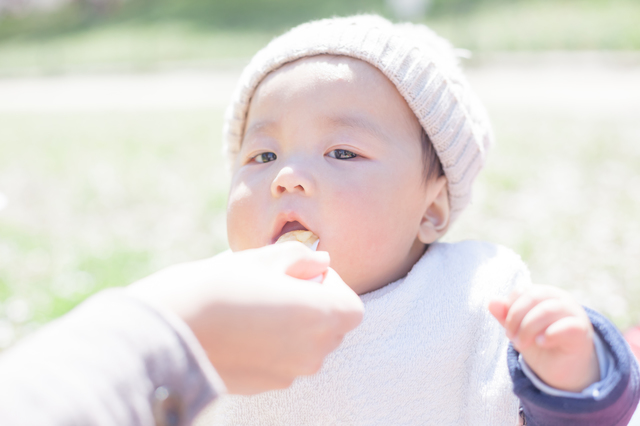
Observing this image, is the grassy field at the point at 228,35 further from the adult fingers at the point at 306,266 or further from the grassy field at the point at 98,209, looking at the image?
the adult fingers at the point at 306,266

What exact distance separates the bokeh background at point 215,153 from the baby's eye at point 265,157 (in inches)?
63.8

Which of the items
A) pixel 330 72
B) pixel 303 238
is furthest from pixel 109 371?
pixel 330 72

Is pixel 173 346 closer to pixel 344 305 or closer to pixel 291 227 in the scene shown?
pixel 344 305

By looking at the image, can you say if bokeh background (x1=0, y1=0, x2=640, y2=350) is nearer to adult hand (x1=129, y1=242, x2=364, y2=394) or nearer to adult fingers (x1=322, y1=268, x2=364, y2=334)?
adult fingers (x1=322, y1=268, x2=364, y2=334)

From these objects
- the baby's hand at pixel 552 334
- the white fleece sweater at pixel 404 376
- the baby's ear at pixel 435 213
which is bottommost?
the white fleece sweater at pixel 404 376

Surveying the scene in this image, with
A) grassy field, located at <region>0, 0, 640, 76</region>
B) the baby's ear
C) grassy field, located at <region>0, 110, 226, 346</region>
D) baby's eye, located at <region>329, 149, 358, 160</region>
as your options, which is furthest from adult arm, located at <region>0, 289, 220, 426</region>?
grassy field, located at <region>0, 0, 640, 76</region>

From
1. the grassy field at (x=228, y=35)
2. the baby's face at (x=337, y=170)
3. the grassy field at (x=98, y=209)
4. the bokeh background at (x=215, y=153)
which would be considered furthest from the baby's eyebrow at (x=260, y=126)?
the grassy field at (x=228, y=35)

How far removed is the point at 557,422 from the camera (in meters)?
1.30

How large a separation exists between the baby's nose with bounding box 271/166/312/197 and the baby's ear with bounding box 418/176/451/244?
1.60 feet

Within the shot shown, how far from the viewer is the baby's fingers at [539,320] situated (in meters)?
1.27

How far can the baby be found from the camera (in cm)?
159

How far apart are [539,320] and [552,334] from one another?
37 millimetres

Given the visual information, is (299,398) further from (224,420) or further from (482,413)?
(482,413)

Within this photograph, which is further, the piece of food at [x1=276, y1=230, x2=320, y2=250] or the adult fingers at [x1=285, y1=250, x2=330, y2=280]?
the piece of food at [x1=276, y1=230, x2=320, y2=250]
